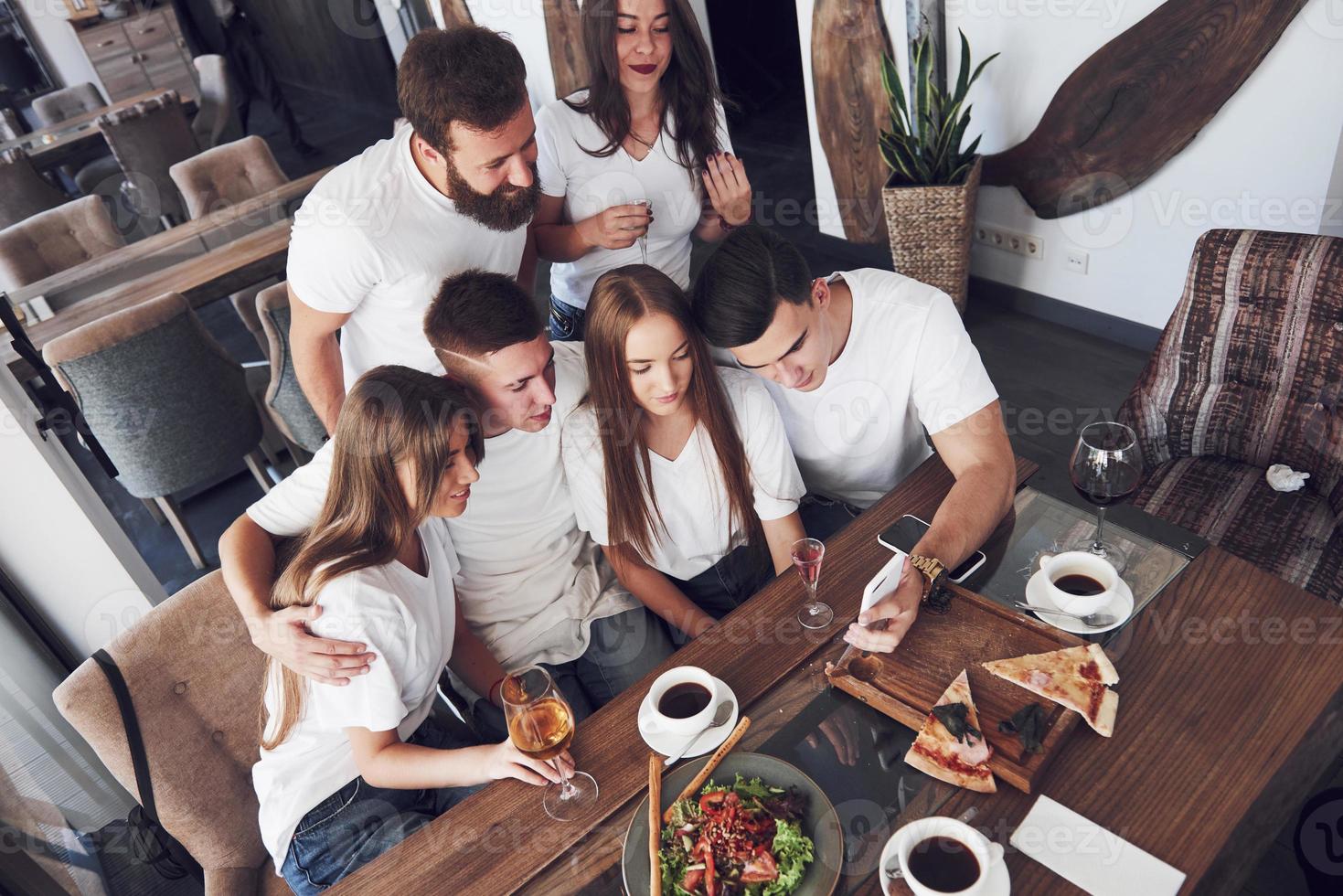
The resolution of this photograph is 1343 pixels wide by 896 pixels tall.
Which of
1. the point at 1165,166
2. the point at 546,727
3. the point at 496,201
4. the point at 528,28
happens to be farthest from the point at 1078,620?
the point at 528,28

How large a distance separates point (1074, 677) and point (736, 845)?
0.53 metres

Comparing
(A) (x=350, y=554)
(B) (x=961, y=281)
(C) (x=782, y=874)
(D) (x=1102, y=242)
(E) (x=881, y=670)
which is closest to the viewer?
(C) (x=782, y=874)

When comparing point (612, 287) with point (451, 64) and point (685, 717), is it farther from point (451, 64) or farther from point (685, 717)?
point (685, 717)

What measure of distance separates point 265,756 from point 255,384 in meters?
2.15

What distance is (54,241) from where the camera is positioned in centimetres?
407

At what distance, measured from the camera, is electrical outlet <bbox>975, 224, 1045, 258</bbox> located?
351cm

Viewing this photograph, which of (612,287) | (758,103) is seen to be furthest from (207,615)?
(758,103)

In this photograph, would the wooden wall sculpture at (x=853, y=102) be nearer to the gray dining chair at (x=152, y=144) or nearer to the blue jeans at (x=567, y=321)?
the blue jeans at (x=567, y=321)

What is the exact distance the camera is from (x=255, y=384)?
11.3ft

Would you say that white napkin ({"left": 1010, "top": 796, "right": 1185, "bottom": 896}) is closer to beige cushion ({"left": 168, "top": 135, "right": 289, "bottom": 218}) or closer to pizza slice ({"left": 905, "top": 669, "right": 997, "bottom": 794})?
pizza slice ({"left": 905, "top": 669, "right": 997, "bottom": 794})

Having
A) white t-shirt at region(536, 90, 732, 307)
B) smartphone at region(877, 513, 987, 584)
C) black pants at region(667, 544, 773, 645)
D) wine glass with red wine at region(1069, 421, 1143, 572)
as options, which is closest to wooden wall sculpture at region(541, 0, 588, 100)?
white t-shirt at region(536, 90, 732, 307)

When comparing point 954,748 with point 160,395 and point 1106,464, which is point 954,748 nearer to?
point 1106,464

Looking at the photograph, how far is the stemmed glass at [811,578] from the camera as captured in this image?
148 cm

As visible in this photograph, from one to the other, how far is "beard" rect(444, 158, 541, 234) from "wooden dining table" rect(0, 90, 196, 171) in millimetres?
4593
